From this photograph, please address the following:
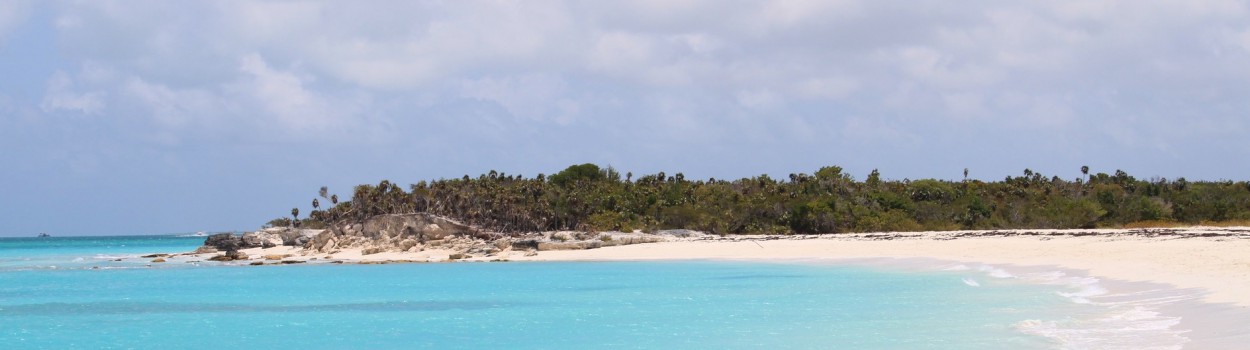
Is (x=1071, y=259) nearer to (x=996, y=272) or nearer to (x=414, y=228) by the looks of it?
(x=996, y=272)

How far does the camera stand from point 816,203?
53.7 meters

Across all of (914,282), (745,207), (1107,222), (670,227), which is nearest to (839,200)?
(745,207)

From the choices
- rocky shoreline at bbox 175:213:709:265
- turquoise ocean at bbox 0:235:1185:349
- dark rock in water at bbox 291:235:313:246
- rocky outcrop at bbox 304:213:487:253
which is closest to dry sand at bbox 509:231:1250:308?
turquoise ocean at bbox 0:235:1185:349

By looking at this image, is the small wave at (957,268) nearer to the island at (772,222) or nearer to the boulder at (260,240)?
the island at (772,222)

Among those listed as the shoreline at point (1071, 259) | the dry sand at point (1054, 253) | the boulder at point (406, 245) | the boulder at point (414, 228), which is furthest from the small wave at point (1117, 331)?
the boulder at point (414, 228)

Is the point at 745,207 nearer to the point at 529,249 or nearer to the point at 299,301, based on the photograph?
the point at 529,249

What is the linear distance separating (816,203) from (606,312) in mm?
36673

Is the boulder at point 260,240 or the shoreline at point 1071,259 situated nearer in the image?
the shoreline at point 1071,259

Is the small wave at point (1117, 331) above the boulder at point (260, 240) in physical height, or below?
below

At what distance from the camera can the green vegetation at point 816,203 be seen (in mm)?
50125

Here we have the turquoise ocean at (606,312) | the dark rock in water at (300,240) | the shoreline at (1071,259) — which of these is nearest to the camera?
the shoreline at (1071,259)

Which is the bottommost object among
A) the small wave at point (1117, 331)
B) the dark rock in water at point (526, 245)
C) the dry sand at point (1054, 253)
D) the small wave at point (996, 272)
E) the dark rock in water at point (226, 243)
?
the small wave at point (1117, 331)

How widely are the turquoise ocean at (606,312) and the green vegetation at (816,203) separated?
76.9 feet

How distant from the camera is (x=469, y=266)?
128ft
